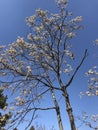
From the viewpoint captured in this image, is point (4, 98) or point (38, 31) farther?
point (4, 98)

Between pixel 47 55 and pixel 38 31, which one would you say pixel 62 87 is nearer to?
pixel 47 55

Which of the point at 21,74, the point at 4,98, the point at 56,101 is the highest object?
the point at 4,98

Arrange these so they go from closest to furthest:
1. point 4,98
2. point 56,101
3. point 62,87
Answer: point 62,87
point 56,101
point 4,98

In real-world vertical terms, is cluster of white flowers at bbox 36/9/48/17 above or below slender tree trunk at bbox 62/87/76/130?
above

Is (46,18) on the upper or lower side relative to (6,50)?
upper

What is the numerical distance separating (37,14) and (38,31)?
114 centimetres

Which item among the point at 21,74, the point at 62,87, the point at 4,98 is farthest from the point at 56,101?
the point at 4,98

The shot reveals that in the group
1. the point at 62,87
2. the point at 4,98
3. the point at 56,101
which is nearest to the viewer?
the point at 62,87

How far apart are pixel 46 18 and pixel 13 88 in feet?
17.0

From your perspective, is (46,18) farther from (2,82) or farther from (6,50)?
(2,82)

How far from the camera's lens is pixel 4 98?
3572cm

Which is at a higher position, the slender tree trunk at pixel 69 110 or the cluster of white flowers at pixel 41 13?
the cluster of white flowers at pixel 41 13

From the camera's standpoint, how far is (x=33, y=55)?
66.6 feet

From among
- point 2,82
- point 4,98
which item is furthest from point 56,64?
point 4,98
